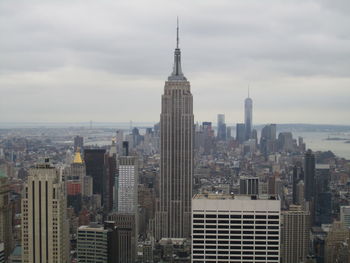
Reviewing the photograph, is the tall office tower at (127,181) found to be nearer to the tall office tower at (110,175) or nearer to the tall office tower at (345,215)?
the tall office tower at (110,175)

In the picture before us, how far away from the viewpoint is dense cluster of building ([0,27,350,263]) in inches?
426

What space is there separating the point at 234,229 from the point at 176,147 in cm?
2079

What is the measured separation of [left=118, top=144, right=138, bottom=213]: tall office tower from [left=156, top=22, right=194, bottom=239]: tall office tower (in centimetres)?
277

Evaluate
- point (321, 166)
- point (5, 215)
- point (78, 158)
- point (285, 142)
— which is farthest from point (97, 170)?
point (321, 166)

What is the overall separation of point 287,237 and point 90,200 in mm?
8294

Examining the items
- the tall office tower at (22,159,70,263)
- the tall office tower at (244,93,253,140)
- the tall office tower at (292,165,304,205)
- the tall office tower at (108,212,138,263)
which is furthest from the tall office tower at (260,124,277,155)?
the tall office tower at (22,159,70,263)

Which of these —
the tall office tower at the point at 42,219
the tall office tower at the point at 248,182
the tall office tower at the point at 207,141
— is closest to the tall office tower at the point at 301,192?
the tall office tower at the point at 248,182

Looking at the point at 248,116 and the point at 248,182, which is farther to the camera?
the point at 248,182

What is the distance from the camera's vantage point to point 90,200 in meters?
22.6

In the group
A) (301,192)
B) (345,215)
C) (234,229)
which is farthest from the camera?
(301,192)

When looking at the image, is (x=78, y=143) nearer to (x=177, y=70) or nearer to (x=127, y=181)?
(x=127, y=181)

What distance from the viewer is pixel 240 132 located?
1972 cm

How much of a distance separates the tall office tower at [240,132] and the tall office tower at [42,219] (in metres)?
7.37

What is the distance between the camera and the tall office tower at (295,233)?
17625 mm
